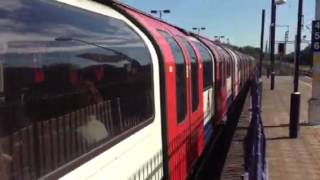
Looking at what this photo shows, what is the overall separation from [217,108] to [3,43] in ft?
41.3

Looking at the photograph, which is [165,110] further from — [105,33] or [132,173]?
[105,33]

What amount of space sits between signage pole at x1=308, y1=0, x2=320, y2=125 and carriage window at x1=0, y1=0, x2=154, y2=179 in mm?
13321

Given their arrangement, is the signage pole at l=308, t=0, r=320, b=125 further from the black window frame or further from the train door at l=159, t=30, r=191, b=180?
the train door at l=159, t=30, r=191, b=180

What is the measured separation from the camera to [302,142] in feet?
48.5

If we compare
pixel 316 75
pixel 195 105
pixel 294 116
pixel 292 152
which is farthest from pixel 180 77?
pixel 316 75

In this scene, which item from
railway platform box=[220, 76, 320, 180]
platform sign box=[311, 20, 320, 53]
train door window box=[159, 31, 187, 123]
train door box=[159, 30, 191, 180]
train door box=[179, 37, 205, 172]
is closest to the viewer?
train door box=[159, 30, 191, 180]

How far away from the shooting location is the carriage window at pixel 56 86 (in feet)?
9.61

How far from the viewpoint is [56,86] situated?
11.3ft

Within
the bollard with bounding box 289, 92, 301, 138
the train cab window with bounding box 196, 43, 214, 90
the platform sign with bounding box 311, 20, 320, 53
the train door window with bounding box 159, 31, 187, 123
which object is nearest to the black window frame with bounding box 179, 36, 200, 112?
the train door window with bounding box 159, 31, 187, 123

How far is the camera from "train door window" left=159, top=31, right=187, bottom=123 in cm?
788

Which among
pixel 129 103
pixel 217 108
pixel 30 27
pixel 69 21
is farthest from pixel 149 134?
pixel 217 108

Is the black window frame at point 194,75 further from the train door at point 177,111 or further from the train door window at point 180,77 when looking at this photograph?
the train door window at point 180,77

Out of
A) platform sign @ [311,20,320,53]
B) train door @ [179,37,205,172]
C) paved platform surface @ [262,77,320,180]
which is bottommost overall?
paved platform surface @ [262,77,320,180]

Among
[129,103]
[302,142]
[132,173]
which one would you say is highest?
[129,103]
